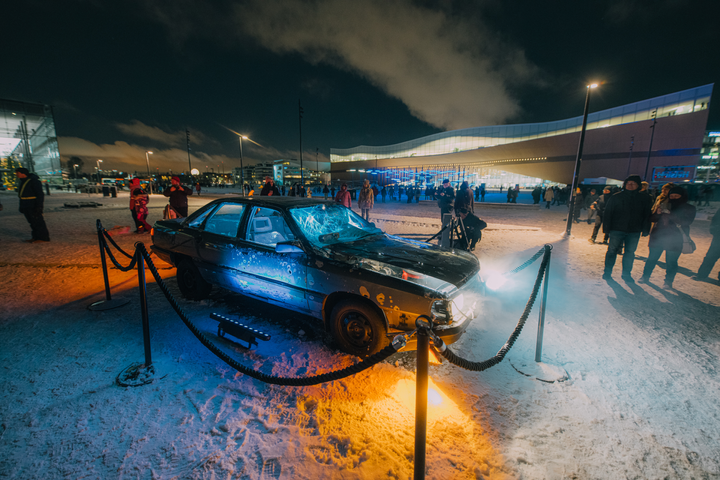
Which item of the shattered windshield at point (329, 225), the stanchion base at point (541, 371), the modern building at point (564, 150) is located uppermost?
the modern building at point (564, 150)

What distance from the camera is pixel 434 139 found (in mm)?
63969

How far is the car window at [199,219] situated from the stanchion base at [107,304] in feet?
4.85

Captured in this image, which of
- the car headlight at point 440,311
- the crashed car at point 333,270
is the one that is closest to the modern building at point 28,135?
the crashed car at point 333,270

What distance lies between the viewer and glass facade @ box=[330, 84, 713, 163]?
110 feet

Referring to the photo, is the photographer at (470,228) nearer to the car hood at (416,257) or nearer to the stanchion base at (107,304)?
the car hood at (416,257)

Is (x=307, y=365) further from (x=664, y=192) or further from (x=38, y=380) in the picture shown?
(x=664, y=192)

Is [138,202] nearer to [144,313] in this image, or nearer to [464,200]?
[144,313]

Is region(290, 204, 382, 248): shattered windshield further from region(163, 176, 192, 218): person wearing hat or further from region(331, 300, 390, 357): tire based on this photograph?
region(163, 176, 192, 218): person wearing hat

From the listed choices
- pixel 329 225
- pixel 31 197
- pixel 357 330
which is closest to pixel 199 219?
pixel 329 225

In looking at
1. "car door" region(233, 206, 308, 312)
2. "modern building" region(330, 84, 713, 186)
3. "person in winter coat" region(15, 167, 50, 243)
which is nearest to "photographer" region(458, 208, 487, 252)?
"car door" region(233, 206, 308, 312)

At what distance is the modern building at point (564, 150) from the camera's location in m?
32.2

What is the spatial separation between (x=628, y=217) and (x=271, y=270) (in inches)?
228

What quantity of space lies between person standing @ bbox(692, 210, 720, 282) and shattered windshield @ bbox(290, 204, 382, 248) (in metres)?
6.03

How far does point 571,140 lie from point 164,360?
168 feet
